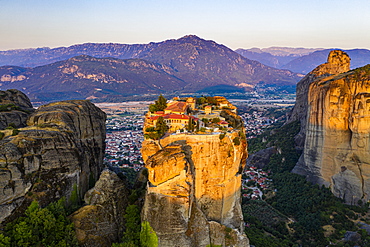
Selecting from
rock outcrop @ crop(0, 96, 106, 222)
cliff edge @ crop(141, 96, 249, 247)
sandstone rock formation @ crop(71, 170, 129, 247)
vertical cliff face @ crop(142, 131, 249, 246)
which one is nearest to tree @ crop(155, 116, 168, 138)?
cliff edge @ crop(141, 96, 249, 247)

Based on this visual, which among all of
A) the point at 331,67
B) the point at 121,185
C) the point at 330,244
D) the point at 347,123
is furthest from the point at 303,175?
the point at 121,185

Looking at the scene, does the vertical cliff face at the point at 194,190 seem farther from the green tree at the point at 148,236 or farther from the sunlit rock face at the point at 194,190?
the green tree at the point at 148,236

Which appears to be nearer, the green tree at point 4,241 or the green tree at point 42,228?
the green tree at point 4,241

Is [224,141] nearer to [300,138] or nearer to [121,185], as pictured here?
[121,185]

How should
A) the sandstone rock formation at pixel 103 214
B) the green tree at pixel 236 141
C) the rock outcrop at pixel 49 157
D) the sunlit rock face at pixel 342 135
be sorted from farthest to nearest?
1. the sunlit rock face at pixel 342 135
2. the green tree at pixel 236 141
3. the sandstone rock formation at pixel 103 214
4. the rock outcrop at pixel 49 157

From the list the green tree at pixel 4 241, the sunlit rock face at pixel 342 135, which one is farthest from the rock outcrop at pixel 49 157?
the sunlit rock face at pixel 342 135

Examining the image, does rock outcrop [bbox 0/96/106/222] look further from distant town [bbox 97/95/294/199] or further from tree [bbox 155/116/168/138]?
distant town [bbox 97/95/294/199]

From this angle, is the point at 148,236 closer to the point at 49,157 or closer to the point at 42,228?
the point at 42,228
